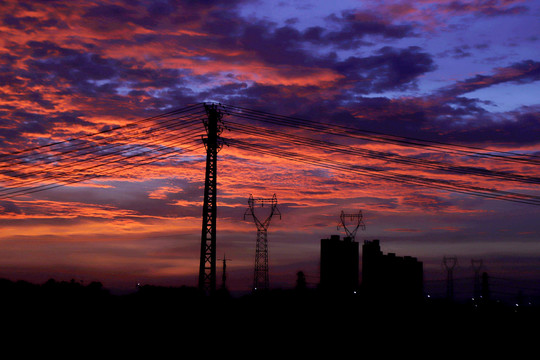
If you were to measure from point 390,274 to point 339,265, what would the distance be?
95.6 feet

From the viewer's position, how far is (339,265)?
12975cm

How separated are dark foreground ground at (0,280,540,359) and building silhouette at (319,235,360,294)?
181 feet

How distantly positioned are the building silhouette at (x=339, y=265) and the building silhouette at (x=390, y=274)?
14.8 metres

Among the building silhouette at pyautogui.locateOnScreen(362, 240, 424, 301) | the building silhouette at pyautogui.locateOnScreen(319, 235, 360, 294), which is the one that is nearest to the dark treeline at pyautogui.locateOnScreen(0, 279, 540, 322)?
the building silhouette at pyautogui.locateOnScreen(319, 235, 360, 294)

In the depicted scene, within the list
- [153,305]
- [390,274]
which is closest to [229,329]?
[153,305]

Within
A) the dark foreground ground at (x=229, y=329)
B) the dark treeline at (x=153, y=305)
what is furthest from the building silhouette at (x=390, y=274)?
the dark foreground ground at (x=229, y=329)

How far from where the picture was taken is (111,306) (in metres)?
64.3

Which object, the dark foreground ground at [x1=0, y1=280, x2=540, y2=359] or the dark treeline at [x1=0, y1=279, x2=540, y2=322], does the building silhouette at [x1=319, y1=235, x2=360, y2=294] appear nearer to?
the dark treeline at [x1=0, y1=279, x2=540, y2=322]

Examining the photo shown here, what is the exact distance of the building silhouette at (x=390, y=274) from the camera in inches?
5704

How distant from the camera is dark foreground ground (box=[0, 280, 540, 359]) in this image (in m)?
45.6

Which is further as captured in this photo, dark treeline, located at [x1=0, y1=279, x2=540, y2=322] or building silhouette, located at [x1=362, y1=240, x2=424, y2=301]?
building silhouette, located at [x1=362, y1=240, x2=424, y2=301]

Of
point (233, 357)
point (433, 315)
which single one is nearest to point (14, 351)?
point (233, 357)

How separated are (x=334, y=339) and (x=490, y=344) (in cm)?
1573

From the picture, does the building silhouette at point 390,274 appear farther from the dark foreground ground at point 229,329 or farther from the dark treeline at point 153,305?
the dark foreground ground at point 229,329
